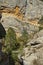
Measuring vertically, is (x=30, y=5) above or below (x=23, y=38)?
above

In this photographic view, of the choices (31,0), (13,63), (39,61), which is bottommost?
(13,63)

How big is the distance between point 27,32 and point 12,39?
5.80m

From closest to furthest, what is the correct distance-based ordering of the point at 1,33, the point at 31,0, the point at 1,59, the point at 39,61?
1. the point at 39,61
2. the point at 1,59
3. the point at 1,33
4. the point at 31,0

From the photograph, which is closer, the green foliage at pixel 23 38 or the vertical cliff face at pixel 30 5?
the green foliage at pixel 23 38

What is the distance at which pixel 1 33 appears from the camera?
56.9 m

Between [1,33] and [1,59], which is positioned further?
[1,33]

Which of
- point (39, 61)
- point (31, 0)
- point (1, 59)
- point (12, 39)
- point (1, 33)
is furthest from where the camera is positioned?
point (31, 0)

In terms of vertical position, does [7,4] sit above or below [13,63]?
above

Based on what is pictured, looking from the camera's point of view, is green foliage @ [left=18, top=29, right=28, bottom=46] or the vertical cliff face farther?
the vertical cliff face

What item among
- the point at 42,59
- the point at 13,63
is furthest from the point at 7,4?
the point at 42,59

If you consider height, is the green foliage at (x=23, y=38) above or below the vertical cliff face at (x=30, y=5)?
below

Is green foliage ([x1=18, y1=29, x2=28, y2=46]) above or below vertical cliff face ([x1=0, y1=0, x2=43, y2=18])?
below

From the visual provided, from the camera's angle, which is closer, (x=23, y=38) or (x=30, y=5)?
(x=23, y=38)

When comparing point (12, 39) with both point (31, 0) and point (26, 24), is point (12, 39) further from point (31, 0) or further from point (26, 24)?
point (31, 0)
